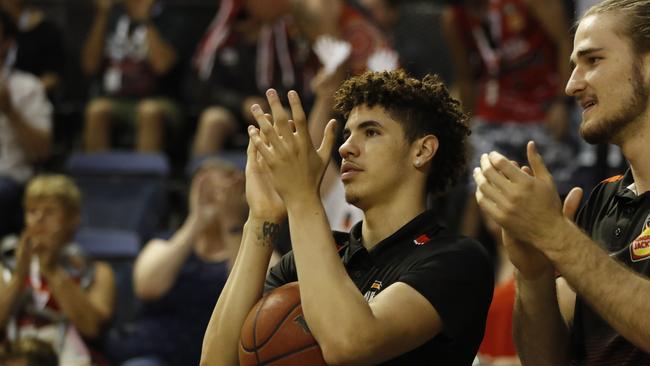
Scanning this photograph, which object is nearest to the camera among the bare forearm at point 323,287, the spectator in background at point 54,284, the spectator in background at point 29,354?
the bare forearm at point 323,287

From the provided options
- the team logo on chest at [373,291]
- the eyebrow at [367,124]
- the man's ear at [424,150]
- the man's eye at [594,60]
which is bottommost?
the team logo on chest at [373,291]

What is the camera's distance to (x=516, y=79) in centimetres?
703

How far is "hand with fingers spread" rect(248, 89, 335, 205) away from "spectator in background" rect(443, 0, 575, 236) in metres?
3.64

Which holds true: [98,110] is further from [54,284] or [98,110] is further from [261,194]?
[261,194]

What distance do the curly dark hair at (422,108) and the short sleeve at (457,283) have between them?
1.10 ft

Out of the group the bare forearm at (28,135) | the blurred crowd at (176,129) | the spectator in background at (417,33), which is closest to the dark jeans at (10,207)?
the blurred crowd at (176,129)

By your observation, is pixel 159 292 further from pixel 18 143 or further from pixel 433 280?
pixel 433 280

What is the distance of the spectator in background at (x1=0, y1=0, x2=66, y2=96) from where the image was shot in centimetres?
783

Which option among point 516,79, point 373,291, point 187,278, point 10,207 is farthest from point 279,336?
point 10,207

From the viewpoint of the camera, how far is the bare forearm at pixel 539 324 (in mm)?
3189

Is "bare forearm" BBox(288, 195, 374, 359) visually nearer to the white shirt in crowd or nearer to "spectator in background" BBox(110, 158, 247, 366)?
"spectator in background" BBox(110, 158, 247, 366)

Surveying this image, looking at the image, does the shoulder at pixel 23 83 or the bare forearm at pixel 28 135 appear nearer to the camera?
the bare forearm at pixel 28 135

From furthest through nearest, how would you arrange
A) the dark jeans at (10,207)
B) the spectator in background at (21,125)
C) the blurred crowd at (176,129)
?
1. the spectator in background at (21,125)
2. the dark jeans at (10,207)
3. the blurred crowd at (176,129)

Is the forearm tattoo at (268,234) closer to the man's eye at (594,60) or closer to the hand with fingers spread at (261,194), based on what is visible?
the hand with fingers spread at (261,194)
